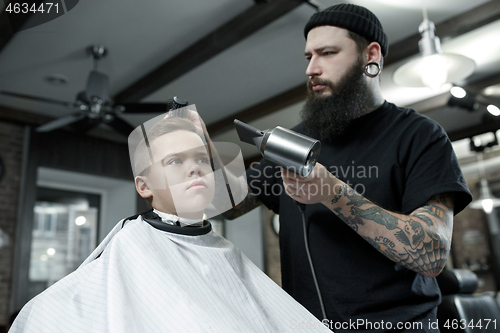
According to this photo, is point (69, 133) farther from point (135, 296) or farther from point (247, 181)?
point (135, 296)

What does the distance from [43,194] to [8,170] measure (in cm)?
60

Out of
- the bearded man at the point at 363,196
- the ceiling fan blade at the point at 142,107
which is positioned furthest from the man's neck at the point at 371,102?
the ceiling fan blade at the point at 142,107

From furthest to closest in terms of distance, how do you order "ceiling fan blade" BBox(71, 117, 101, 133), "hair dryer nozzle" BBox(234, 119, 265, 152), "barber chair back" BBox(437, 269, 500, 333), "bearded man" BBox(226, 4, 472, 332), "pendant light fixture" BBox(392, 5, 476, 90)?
"ceiling fan blade" BBox(71, 117, 101, 133) < "pendant light fixture" BBox(392, 5, 476, 90) < "barber chair back" BBox(437, 269, 500, 333) < "bearded man" BBox(226, 4, 472, 332) < "hair dryer nozzle" BBox(234, 119, 265, 152)

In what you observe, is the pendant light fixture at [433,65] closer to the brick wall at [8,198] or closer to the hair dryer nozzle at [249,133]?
the hair dryer nozzle at [249,133]

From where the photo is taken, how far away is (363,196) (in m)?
1.18

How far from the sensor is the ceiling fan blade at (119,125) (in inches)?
152

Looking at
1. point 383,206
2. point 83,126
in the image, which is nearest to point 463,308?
point 383,206

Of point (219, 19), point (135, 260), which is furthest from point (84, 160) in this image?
point (135, 260)

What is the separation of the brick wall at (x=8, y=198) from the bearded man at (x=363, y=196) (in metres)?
4.64

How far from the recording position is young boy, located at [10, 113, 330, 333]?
0.86 metres

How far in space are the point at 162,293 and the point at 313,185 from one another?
0.46 metres

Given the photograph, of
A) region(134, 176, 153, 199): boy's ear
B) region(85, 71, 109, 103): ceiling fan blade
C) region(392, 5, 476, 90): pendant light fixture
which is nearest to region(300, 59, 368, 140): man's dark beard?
region(134, 176, 153, 199): boy's ear

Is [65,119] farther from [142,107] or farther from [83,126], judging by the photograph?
[83,126]

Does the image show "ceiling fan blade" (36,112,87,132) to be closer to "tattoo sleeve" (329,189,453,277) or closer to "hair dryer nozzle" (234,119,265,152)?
"hair dryer nozzle" (234,119,265,152)
